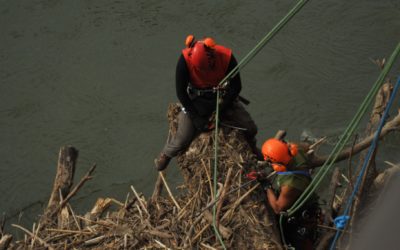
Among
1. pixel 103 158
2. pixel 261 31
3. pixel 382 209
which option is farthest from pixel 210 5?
pixel 382 209

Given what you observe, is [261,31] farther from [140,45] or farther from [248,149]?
[248,149]

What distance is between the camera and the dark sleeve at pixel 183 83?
4.79 meters

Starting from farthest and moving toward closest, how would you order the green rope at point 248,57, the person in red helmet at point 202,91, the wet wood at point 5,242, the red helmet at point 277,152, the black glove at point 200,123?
the black glove at point 200,123, the person in red helmet at point 202,91, the wet wood at point 5,242, the red helmet at point 277,152, the green rope at point 248,57

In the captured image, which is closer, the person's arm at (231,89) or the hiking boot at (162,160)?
the person's arm at (231,89)

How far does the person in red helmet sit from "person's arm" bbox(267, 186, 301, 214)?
1.06m

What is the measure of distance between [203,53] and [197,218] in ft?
5.12

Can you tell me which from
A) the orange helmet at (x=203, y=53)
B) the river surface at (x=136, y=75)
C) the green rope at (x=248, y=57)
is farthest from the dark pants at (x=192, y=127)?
the river surface at (x=136, y=75)

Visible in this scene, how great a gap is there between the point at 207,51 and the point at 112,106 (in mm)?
4158

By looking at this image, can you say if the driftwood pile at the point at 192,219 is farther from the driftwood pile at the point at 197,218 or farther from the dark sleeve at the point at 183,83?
the dark sleeve at the point at 183,83

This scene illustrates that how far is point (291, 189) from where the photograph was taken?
13.2ft

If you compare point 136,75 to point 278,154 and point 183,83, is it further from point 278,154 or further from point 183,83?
point 278,154

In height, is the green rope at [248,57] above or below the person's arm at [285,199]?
above

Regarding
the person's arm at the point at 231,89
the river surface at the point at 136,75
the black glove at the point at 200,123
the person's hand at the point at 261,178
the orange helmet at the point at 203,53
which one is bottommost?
the river surface at the point at 136,75

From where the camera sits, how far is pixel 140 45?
9.23m
